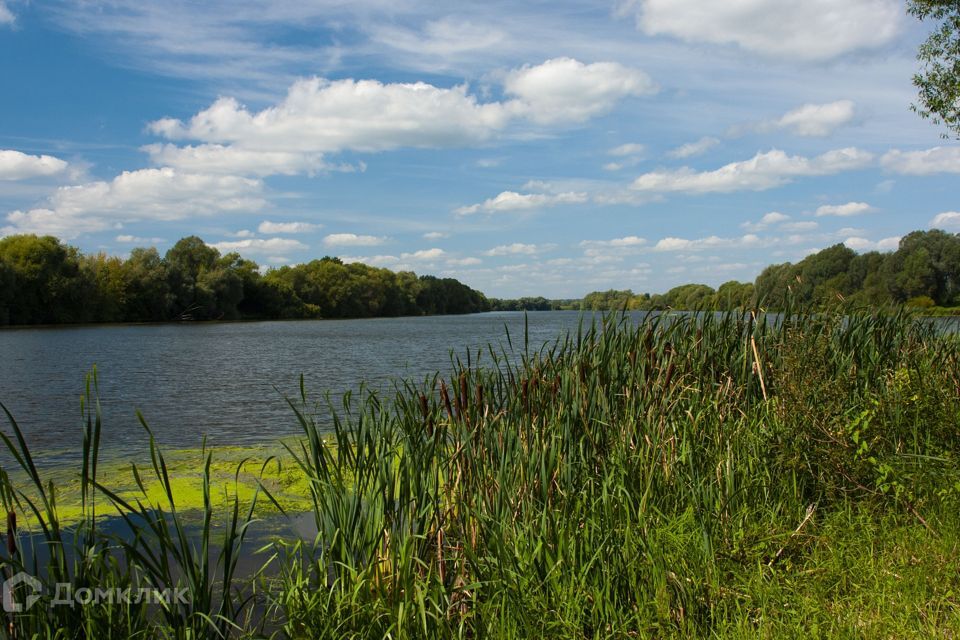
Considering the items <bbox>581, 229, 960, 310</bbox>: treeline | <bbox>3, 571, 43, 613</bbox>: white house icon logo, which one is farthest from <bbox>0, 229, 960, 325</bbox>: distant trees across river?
<bbox>3, 571, 43, 613</bbox>: white house icon logo

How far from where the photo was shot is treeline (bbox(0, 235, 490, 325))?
5591 cm

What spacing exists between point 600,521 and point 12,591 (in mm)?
2711

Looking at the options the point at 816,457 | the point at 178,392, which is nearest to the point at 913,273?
the point at 178,392

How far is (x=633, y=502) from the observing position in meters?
4.05

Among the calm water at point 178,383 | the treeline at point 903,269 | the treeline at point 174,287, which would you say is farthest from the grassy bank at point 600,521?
the treeline at point 174,287

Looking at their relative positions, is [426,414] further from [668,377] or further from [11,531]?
[11,531]

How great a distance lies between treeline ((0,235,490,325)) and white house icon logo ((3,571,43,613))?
42.6 meters

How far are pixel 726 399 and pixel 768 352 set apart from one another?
93 centimetres

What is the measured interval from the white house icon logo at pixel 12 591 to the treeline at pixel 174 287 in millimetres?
42617

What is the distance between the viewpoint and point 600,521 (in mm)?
3785

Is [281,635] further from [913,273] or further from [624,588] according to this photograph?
[913,273]

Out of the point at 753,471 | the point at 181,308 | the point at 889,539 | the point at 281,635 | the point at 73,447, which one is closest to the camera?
the point at 889,539

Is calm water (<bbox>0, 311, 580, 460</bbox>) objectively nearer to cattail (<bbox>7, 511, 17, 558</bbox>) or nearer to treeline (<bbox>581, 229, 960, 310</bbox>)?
A: cattail (<bbox>7, 511, 17, 558</bbox>)

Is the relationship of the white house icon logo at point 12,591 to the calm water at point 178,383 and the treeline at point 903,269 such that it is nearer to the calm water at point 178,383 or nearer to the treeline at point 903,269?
the calm water at point 178,383
